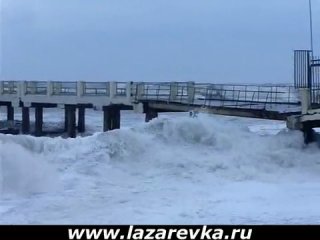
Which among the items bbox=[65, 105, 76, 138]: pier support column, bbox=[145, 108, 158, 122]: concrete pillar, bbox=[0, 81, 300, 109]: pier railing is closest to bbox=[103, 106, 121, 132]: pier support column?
bbox=[0, 81, 300, 109]: pier railing

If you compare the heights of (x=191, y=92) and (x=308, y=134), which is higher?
(x=191, y=92)

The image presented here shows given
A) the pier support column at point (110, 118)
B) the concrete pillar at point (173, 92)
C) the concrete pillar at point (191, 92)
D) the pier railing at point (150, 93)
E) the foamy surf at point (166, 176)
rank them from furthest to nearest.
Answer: the pier support column at point (110, 118), the concrete pillar at point (173, 92), the concrete pillar at point (191, 92), the pier railing at point (150, 93), the foamy surf at point (166, 176)

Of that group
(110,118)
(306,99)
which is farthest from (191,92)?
(306,99)

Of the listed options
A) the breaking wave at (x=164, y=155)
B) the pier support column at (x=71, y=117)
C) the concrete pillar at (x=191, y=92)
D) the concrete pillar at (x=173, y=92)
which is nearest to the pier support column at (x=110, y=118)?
the pier support column at (x=71, y=117)

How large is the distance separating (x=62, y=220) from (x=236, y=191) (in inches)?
161

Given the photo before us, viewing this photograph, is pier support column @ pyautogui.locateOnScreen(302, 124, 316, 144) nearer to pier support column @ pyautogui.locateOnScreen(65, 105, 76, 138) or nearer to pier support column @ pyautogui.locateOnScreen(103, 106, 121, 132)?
pier support column @ pyautogui.locateOnScreen(103, 106, 121, 132)

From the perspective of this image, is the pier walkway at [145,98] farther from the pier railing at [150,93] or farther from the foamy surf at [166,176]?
the foamy surf at [166,176]

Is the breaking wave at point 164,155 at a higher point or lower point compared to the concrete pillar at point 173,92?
lower

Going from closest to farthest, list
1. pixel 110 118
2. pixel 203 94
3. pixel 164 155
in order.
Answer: pixel 164 155
pixel 203 94
pixel 110 118

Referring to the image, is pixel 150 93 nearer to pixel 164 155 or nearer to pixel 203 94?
pixel 203 94

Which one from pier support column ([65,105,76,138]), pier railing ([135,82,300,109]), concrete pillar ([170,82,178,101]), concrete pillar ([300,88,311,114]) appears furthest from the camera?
pier support column ([65,105,76,138])

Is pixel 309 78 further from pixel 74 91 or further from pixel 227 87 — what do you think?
pixel 74 91

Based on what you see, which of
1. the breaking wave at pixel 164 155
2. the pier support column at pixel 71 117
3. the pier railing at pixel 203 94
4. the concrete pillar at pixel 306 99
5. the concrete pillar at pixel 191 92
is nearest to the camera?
the breaking wave at pixel 164 155

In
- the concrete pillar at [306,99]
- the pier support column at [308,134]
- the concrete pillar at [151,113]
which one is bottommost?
the pier support column at [308,134]
